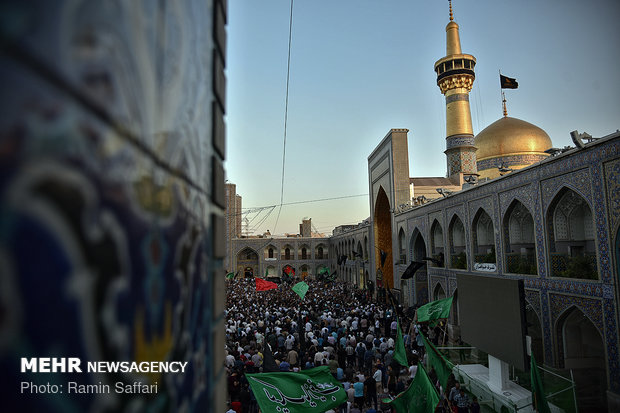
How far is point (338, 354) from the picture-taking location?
10859 millimetres

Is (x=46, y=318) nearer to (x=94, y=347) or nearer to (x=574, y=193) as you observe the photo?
(x=94, y=347)

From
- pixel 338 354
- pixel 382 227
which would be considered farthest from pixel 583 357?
pixel 382 227

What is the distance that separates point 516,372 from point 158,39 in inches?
447

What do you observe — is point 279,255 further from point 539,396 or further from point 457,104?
point 539,396

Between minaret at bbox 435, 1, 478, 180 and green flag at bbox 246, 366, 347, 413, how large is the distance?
74.8ft

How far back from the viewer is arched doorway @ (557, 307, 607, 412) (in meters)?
9.43

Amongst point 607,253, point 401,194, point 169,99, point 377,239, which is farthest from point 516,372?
point 377,239

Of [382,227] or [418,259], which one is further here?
[382,227]

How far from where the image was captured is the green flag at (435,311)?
1073 centimetres

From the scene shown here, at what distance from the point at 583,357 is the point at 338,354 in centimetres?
589

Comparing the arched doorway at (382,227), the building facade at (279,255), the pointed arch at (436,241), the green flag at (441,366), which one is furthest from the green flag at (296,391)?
the building facade at (279,255)

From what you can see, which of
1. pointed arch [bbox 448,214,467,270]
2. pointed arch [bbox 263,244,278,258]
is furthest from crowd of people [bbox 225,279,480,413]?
pointed arch [bbox 263,244,278,258]

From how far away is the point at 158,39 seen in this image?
1.43 metres

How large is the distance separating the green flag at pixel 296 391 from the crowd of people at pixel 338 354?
97cm
